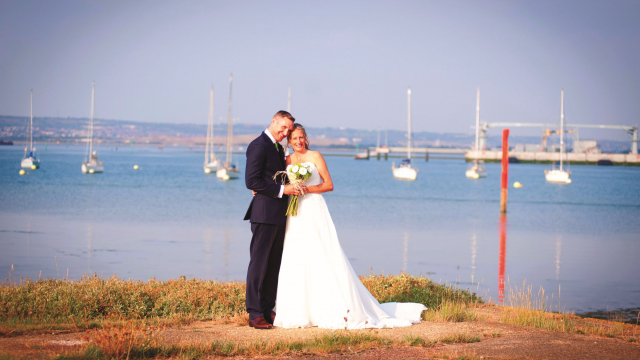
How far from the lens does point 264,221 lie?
7.58 meters

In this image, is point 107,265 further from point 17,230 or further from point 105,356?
point 105,356

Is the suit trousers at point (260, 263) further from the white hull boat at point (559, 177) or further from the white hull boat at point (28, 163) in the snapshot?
the white hull boat at point (28, 163)

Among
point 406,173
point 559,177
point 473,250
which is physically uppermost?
point 559,177

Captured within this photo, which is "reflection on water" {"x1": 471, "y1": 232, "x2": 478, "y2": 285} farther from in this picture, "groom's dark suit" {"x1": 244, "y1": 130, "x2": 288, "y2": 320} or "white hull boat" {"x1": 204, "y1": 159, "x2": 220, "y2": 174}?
"white hull boat" {"x1": 204, "y1": 159, "x2": 220, "y2": 174}

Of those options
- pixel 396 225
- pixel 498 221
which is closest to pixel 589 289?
pixel 396 225

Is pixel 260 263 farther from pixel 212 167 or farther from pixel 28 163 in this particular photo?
pixel 28 163

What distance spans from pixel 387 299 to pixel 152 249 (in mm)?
13769

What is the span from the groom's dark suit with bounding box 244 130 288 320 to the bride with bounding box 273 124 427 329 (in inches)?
6.4

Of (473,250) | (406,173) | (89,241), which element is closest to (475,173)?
(406,173)

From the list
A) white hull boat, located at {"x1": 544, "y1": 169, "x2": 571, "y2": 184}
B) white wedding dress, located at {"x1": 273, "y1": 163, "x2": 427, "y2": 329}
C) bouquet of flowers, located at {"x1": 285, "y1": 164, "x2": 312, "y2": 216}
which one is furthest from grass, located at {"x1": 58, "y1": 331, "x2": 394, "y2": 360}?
white hull boat, located at {"x1": 544, "y1": 169, "x2": 571, "y2": 184}

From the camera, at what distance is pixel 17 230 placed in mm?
26062

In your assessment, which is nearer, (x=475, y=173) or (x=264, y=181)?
(x=264, y=181)

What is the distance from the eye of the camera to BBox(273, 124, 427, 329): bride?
7.69 meters

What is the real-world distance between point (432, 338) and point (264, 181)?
268 centimetres
